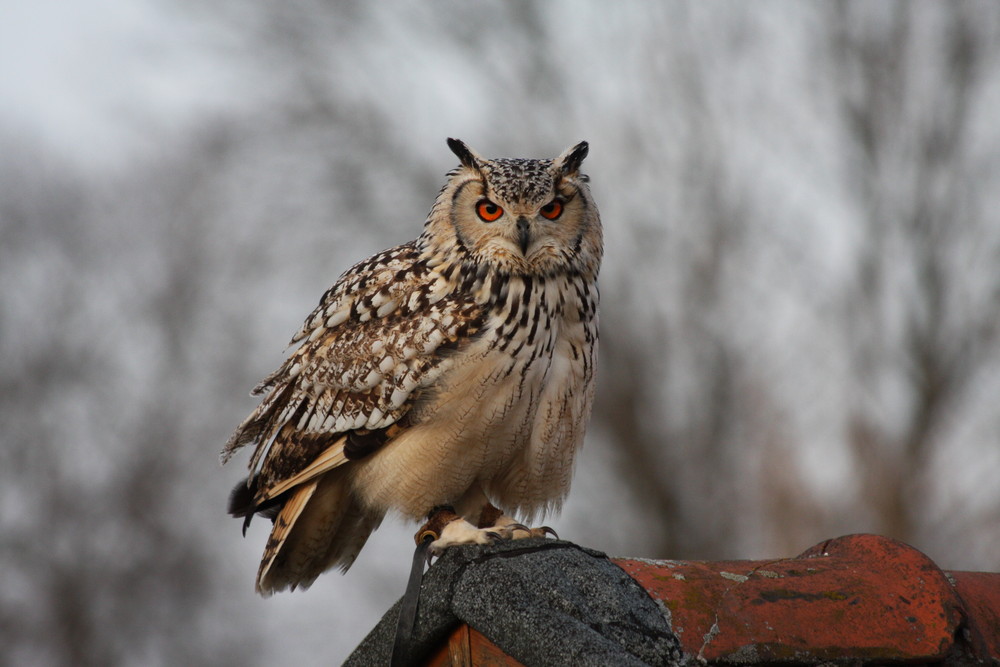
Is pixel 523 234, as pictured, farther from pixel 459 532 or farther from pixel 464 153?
pixel 459 532

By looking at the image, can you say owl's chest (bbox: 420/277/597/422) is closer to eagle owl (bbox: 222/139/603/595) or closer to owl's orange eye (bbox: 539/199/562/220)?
eagle owl (bbox: 222/139/603/595)

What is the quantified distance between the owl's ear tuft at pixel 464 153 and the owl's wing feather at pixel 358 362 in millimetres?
295

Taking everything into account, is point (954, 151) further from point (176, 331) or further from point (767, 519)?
point (176, 331)

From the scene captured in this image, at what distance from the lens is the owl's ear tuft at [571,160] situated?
3.11 meters

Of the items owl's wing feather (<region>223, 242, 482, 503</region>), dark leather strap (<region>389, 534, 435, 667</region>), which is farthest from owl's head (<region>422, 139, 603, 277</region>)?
dark leather strap (<region>389, 534, 435, 667</region>)

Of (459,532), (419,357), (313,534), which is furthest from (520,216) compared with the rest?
(313,534)

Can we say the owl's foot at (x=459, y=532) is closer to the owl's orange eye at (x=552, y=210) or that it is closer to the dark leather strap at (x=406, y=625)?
the dark leather strap at (x=406, y=625)

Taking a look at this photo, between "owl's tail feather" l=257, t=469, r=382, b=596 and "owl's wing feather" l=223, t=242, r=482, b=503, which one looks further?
"owl's tail feather" l=257, t=469, r=382, b=596

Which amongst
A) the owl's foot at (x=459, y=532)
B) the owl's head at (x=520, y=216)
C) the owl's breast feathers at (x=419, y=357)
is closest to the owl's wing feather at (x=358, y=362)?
the owl's breast feathers at (x=419, y=357)

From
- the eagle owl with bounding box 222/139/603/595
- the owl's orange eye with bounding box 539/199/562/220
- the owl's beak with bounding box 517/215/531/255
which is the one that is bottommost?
the eagle owl with bounding box 222/139/603/595

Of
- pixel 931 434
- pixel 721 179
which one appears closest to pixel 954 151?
pixel 721 179

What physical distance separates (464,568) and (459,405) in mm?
558

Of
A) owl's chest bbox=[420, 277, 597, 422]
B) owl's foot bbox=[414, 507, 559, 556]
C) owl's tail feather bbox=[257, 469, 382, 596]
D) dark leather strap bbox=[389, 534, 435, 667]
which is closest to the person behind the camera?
dark leather strap bbox=[389, 534, 435, 667]

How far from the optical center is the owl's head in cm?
290
